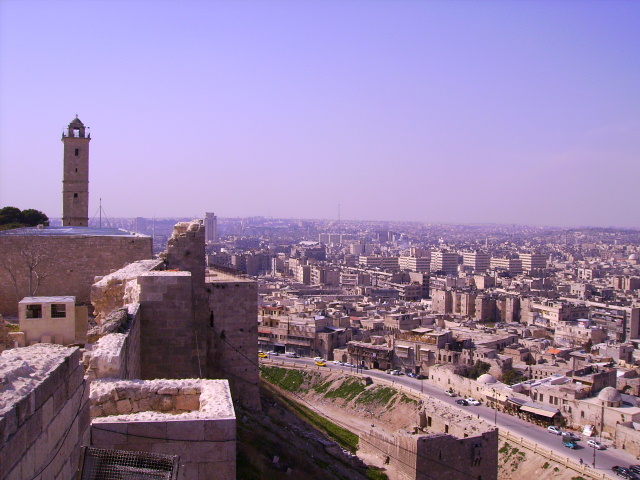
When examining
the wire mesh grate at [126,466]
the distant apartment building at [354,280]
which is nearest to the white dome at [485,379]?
the wire mesh grate at [126,466]

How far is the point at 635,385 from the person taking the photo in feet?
89.3

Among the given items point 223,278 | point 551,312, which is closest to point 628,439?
point 223,278

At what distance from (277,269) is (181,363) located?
8165 centimetres

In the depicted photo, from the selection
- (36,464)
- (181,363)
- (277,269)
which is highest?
(36,464)

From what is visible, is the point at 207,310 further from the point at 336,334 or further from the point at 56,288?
the point at 336,334

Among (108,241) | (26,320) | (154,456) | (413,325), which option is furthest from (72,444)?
(413,325)

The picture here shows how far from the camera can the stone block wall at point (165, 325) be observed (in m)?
6.00

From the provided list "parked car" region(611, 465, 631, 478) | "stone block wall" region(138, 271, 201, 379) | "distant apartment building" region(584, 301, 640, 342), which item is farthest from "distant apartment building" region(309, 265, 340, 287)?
"stone block wall" region(138, 271, 201, 379)

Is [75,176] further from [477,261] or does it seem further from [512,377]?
[477,261]

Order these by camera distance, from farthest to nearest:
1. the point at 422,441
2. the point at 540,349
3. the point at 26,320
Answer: the point at 540,349, the point at 422,441, the point at 26,320

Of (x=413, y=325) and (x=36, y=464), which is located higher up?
(x=36, y=464)

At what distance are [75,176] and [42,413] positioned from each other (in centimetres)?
1596

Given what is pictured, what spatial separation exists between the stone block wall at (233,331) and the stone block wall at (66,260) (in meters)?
2.47

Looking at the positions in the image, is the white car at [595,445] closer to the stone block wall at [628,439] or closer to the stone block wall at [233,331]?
the stone block wall at [628,439]
